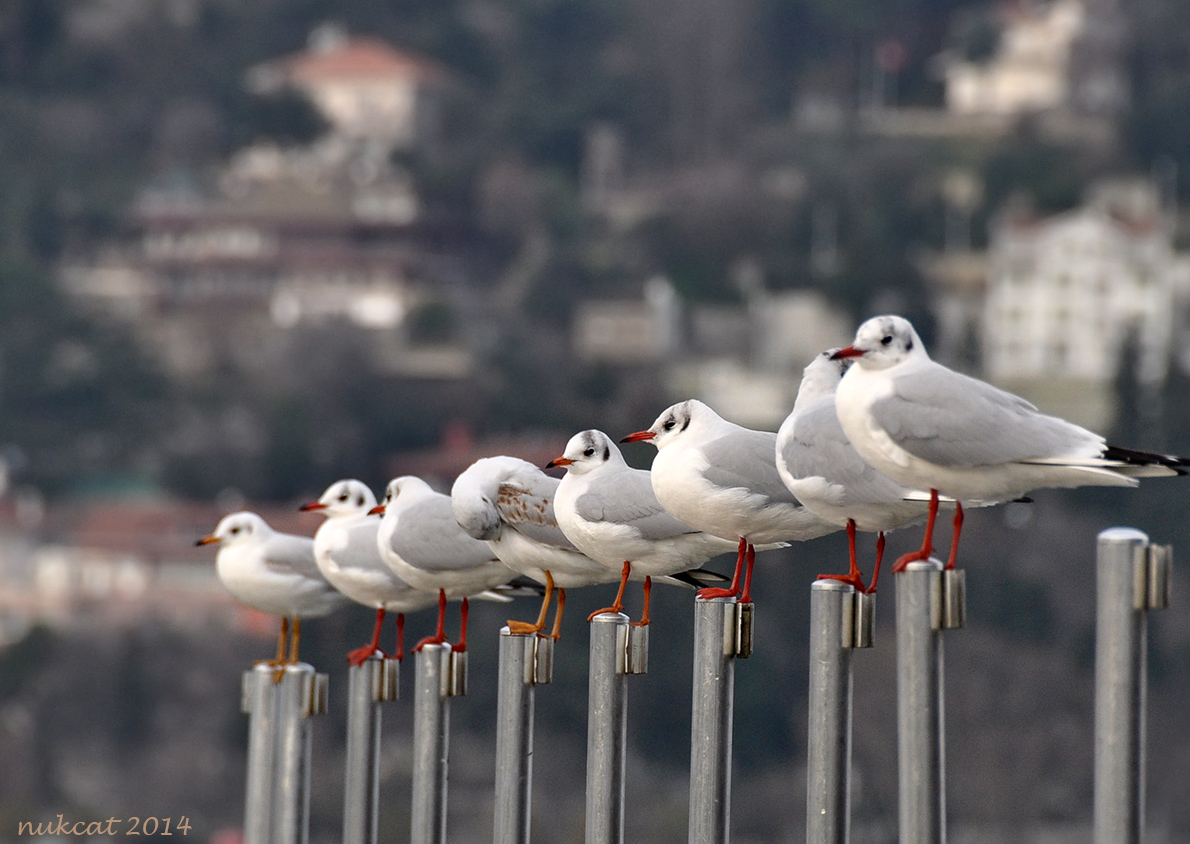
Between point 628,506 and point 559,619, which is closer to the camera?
point 628,506

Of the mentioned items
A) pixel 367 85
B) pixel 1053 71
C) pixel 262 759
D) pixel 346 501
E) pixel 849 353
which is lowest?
pixel 262 759

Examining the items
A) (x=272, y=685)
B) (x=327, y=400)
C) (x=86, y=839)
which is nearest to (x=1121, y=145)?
(x=327, y=400)

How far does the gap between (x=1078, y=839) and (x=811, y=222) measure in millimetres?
37785

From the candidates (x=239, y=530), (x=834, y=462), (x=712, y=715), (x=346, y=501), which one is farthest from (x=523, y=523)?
(x=239, y=530)

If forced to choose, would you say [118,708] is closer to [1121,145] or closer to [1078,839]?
[1078,839]

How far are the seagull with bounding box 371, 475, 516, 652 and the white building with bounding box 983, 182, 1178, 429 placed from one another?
215 ft

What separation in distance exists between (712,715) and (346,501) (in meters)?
2.54

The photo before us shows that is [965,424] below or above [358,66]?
below

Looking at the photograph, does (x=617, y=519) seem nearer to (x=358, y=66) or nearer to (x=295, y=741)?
(x=295, y=741)

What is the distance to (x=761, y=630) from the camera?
5119cm

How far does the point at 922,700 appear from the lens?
268 inches

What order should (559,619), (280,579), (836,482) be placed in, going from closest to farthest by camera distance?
(836,482)
(559,619)
(280,579)

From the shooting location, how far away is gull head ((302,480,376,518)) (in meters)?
9.58

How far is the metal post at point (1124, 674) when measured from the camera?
6395 millimetres
